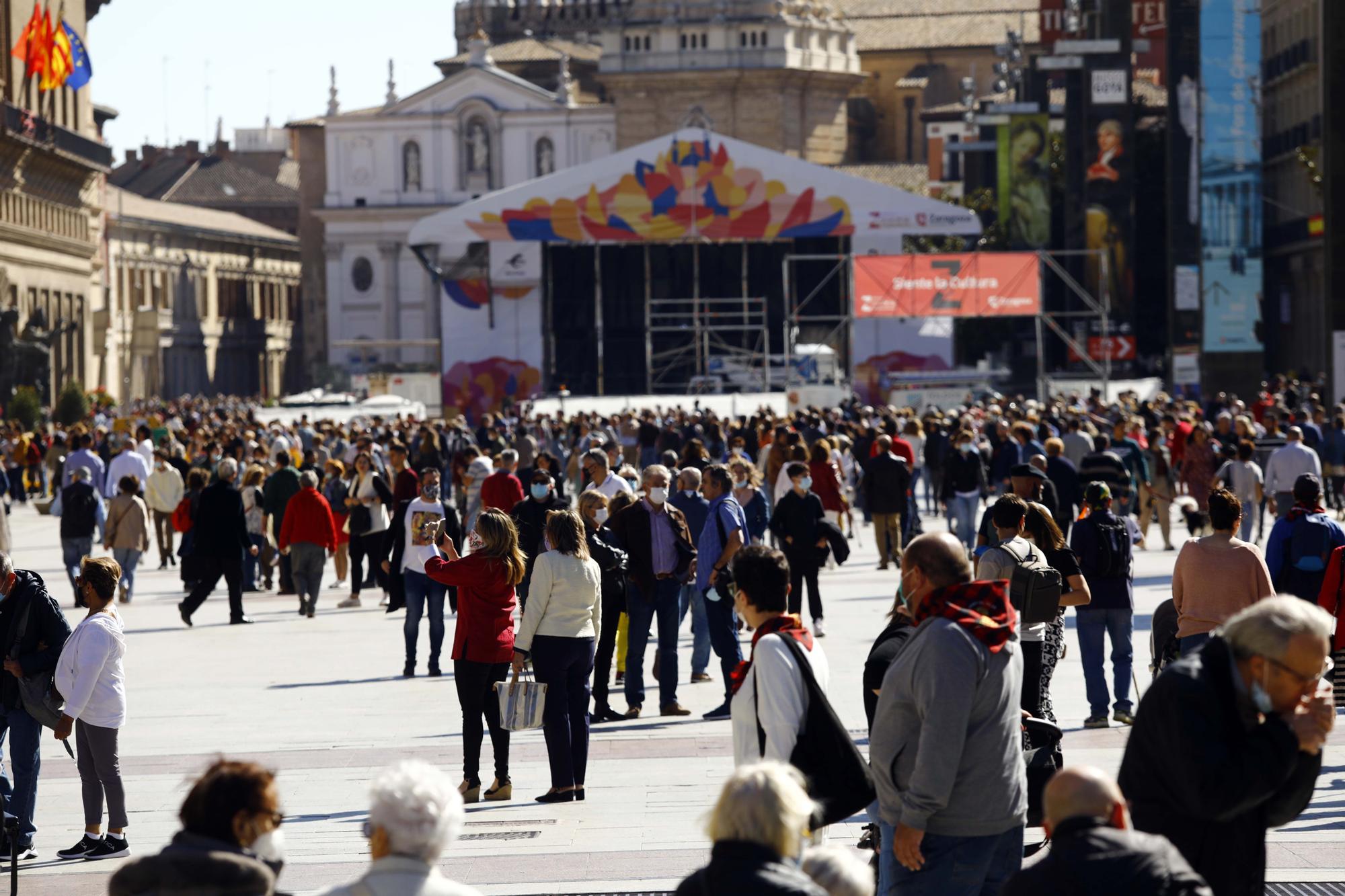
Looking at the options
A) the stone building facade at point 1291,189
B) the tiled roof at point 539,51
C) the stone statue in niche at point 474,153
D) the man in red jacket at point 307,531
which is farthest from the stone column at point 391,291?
the man in red jacket at point 307,531

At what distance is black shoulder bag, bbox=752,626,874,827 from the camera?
625cm

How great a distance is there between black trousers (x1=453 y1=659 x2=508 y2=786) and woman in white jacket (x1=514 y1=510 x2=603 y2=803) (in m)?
0.23

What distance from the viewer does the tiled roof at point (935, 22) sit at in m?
111

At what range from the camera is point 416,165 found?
311 feet

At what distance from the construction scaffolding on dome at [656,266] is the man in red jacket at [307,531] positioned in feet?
107

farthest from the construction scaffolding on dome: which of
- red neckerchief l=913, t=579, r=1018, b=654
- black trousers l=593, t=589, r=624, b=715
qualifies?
red neckerchief l=913, t=579, r=1018, b=654

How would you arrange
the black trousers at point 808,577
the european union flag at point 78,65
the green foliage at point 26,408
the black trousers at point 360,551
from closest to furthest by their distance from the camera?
the black trousers at point 808,577 → the black trousers at point 360,551 → the green foliage at point 26,408 → the european union flag at point 78,65

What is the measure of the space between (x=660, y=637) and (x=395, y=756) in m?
2.23

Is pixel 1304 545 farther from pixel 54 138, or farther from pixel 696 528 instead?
pixel 54 138

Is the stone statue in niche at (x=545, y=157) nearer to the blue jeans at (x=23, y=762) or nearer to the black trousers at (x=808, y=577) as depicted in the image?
the black trousers at (x=808, y=577)

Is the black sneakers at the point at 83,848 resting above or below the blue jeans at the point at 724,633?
below

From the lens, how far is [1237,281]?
4697cm

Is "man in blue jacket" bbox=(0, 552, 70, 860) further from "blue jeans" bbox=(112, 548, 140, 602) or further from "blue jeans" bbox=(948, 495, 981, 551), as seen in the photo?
"blue jeans" bbox=(948, 495, 981, 551)

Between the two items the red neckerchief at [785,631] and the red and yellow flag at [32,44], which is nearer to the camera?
the red neckerchief at [785,631]
